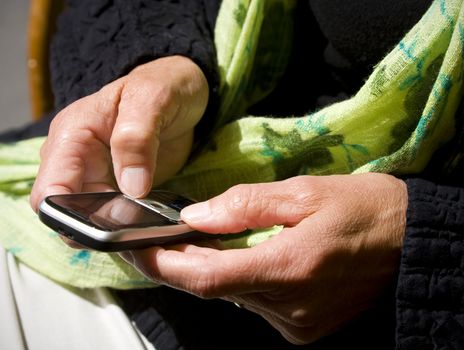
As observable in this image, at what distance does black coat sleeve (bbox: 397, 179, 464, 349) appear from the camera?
0.41m

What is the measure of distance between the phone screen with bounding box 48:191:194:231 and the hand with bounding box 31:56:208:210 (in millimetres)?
16

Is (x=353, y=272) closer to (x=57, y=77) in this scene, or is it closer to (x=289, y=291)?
(x=289, y=291)

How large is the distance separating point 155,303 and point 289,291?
0.17m

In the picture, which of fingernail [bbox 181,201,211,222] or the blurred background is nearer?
fingernail [bbox 181,201,211,222]

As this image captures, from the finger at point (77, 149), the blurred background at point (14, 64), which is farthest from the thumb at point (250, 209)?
the blurred background at point (14, 64)

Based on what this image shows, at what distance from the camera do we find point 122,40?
0.58m

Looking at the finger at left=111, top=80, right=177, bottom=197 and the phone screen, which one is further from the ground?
the finger at left=111, top=80, right=177, bottom=197

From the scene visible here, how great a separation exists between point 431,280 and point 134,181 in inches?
9.5

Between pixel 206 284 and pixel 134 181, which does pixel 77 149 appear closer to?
pixel 134 181

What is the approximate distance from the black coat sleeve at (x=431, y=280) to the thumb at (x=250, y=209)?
82mm

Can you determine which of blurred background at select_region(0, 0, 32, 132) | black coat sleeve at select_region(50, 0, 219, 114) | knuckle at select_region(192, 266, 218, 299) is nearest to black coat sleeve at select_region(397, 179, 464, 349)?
knuckle at select_region(192, 266, 218, 299)

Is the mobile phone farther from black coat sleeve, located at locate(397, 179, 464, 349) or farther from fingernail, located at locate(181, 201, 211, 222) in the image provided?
black coat sleeve, located at locate(397, 179, 464, 349)

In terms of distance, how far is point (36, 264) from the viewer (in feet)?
1.79

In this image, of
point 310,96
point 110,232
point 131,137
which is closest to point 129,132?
point 131,137
